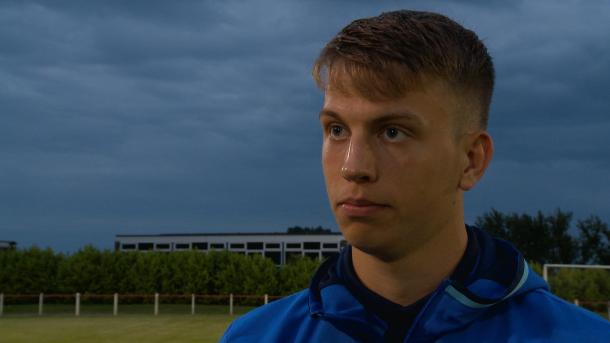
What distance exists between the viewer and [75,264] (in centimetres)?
4647

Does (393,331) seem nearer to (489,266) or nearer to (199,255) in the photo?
(489,266)

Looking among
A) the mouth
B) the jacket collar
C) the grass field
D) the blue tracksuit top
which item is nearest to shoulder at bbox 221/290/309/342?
the blue tracksuit top

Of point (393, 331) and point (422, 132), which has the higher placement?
point (422, 132)

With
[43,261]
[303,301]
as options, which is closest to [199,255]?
[43,261]

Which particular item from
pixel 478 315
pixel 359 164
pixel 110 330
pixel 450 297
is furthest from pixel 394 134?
pixel 110 330

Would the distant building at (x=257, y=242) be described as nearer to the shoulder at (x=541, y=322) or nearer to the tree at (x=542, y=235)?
the tree at (x=542, y=235)

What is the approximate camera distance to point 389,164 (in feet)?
9.09

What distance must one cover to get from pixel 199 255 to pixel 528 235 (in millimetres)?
45877

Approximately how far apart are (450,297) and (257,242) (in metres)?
69.3

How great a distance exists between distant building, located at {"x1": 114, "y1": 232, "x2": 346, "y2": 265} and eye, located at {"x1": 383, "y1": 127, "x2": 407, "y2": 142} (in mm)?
62823

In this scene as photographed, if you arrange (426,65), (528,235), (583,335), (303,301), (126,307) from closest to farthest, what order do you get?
(426,65), (583,335), (303,301), (126,307), (528,235)

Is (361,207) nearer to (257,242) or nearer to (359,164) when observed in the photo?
(359,164)

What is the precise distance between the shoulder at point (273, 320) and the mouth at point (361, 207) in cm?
75

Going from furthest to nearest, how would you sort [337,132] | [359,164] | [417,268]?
[417,268] → [337,132] → [359,164]
